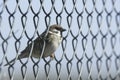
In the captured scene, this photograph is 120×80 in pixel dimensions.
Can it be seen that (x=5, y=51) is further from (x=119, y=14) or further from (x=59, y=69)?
(x=119, y=14)

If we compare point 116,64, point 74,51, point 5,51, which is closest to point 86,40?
point 74,51

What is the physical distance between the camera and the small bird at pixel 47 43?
3568 mm

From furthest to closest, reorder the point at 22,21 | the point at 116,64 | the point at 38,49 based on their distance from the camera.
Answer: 1. the point at 116,64
2. the point at 38,49
3. the point at 22,21

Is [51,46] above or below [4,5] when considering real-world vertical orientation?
below

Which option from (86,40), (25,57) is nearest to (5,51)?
(25,57)

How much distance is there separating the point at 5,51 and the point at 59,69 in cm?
69

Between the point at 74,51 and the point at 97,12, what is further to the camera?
the point at 97,12

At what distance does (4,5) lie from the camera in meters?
2.97

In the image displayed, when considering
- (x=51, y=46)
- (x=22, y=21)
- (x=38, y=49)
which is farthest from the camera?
(x=51, y=46)

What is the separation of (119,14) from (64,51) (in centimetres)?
99

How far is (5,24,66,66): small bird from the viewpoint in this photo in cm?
357

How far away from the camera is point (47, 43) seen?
4.29 metres

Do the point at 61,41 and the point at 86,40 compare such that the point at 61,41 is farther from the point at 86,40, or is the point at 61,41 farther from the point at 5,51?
the point at 5,51

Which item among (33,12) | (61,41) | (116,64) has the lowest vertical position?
(116,64)
